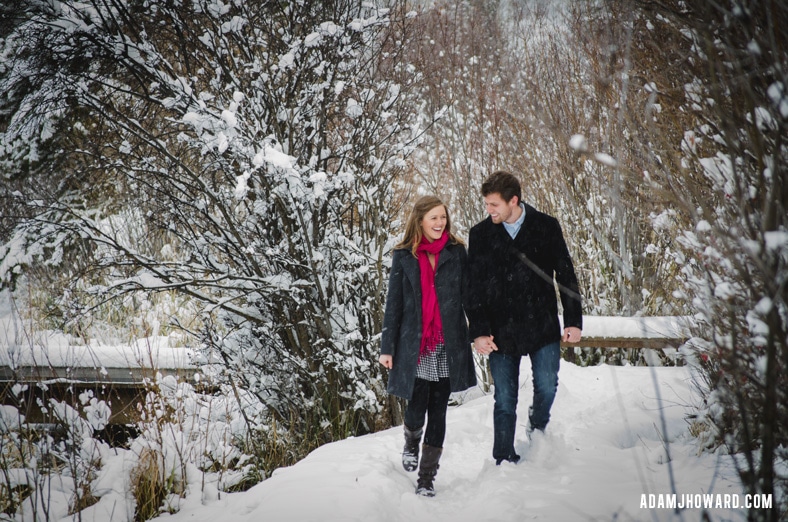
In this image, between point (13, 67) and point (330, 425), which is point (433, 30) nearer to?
point (13, 67)

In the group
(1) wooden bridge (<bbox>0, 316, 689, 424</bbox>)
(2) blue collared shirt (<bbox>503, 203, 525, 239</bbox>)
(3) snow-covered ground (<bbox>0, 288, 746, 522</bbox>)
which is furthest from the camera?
(1) wooden bridge (<bbox>0, 316, 689, 424</bbox>)

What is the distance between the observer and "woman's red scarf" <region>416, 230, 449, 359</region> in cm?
299

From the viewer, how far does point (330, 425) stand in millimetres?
4812

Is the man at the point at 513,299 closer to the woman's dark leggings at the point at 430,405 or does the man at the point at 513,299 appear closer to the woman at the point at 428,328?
the woman at the point at 428,328

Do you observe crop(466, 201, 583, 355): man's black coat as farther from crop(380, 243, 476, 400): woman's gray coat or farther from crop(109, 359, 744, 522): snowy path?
crop(109, 359, 744, 522): snowy path

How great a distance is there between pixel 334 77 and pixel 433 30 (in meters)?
2.94

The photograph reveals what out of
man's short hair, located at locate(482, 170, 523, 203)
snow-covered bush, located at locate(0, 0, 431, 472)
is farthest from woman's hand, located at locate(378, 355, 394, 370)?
snow-covered bush, located at locate(0, 0, 431, 472)

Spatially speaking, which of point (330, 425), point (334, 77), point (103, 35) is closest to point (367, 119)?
point (334, 77)

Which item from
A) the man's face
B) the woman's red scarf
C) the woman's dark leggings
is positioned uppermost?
the man's face

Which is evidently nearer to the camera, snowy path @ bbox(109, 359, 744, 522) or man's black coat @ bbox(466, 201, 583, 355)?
snowy path @ bbox(109, 359, 744, 522)

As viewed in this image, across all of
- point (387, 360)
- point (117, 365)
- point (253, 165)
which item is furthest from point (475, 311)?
point (117, 365)

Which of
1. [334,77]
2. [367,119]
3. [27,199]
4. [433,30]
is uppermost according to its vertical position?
[433,30]

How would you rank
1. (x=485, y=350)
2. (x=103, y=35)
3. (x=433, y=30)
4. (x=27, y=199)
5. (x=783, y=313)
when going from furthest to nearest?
1. (x=433, y=30)
2. (x=27, y=199)
3. (x=103, y=35)
4. (x=485, y=350)
5. (x=783, y=313)

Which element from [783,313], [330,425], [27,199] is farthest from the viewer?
[330,425]
